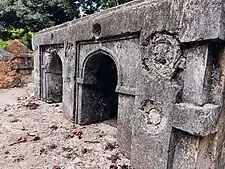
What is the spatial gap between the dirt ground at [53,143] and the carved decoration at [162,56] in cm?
169

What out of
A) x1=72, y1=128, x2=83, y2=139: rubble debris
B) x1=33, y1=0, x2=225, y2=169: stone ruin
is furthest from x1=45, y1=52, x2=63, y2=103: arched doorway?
x1=33, y1=0, x2=225, y2=169: stone ruin

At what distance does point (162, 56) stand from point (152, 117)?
0.91m

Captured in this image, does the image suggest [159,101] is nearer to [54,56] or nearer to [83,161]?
[83,161]

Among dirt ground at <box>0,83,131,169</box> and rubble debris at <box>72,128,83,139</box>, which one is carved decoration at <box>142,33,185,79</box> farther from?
rubble debris at <box>72,128,83,139</box>

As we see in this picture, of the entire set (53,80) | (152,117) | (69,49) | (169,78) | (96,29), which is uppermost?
→ (96,29)

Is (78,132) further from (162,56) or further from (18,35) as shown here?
(18,35)

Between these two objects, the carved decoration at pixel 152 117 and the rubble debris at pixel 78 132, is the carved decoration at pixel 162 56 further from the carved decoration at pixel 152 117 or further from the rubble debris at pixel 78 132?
the rubble debris at pixel 78 132

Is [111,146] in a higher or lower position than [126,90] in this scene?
lower

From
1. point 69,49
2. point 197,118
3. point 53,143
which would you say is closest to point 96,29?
point 69,49

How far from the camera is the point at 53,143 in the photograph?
15.6 feet

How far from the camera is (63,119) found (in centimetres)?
634

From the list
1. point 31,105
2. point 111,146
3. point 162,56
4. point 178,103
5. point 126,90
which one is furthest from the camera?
point 31,105

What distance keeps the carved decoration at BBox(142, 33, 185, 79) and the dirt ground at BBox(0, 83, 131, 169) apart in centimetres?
169

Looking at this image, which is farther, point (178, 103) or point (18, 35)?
point (18, 35)
